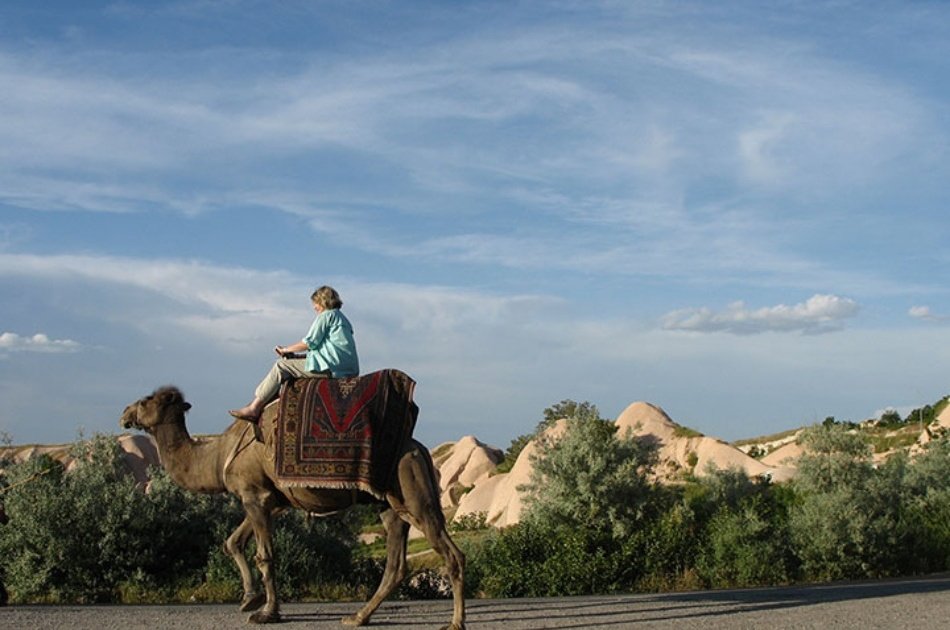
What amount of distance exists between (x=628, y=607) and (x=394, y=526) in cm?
371

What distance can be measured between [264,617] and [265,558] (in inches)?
26.4

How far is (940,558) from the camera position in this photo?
933 inches

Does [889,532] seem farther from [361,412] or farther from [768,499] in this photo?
[361,412]

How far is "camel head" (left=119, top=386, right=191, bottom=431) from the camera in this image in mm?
13469

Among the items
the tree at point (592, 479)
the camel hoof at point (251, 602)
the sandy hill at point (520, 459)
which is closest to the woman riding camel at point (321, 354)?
the camel hoof at point (251, 602)

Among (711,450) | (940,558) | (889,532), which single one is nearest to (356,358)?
(889,532)

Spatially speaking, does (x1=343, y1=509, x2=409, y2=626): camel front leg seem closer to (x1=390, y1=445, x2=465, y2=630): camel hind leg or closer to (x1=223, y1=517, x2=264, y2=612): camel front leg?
(x1=390, y1=445, x2=465, y2=630): camel hind leg

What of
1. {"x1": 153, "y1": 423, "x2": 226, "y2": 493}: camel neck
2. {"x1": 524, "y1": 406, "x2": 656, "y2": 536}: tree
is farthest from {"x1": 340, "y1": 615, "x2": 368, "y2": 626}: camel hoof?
{"x1": 524, "y1": 406, "x2": 656, "y2": 536}: tree

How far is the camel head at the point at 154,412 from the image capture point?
13469mm

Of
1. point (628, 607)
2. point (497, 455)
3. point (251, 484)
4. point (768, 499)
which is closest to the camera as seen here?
point (251, 484)

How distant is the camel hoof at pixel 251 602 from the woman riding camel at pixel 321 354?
2053mm

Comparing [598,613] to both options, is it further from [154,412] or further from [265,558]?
[154,412]

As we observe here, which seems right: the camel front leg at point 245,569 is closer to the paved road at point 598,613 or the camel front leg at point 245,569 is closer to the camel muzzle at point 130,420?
the paved road at point 598,613

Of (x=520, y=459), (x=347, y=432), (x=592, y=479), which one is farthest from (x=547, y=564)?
(x=520, y=459)
